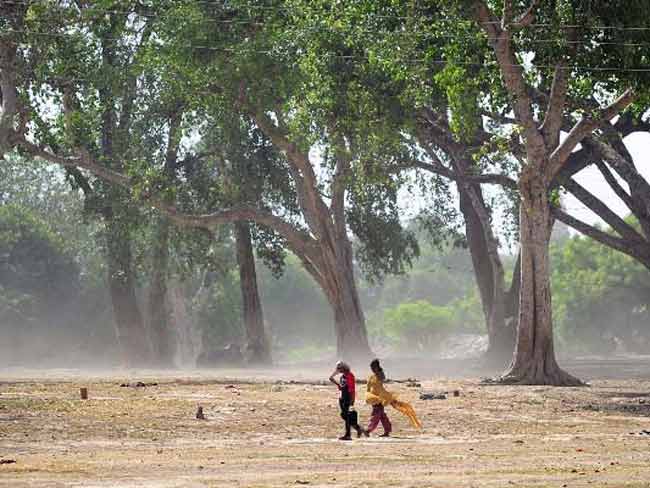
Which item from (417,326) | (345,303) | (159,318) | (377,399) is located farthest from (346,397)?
(417,326)

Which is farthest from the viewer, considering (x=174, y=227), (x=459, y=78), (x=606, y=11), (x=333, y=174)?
(x=174, y=227)

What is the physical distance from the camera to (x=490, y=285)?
164 ft

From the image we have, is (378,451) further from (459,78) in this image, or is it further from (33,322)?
(33,322)

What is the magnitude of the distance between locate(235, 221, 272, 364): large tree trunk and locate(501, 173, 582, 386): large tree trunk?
20.2m

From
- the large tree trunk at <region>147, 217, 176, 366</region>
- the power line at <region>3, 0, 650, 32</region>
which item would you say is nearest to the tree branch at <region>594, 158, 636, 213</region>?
the power line at <region>3, 0, 650, 32</region>

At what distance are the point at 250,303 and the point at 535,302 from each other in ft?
68.3

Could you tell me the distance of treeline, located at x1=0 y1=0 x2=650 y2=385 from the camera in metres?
32.0

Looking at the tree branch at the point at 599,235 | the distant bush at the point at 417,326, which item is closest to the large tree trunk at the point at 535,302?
the tree branch at the point at 599,235

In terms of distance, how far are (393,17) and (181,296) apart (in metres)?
42.7

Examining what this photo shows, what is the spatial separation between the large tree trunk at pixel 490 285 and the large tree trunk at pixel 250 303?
7.73 meters

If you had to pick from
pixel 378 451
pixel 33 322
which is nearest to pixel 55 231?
pixel 33 322

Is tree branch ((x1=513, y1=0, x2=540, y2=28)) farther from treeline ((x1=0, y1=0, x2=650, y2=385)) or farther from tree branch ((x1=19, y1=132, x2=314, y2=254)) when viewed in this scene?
tree branch ((x1=19, y1=132, x2=314, y2=254))

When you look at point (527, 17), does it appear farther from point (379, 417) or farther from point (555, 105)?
point (379, 417)

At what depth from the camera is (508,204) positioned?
165 ft
